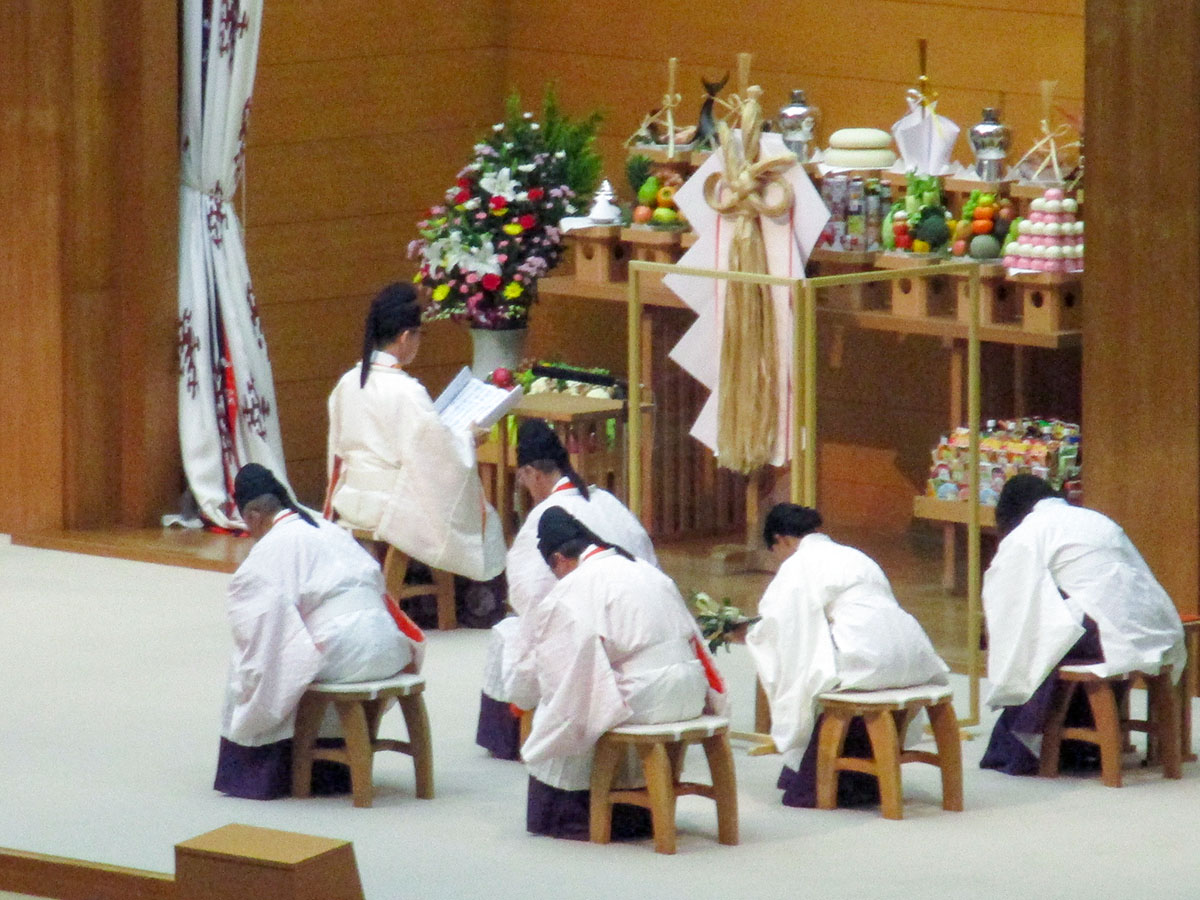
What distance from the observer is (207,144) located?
415 inches

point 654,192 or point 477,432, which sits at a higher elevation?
point 654,192

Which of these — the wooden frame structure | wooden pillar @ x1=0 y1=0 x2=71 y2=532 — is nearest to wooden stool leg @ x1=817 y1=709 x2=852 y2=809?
the wooden frame structure

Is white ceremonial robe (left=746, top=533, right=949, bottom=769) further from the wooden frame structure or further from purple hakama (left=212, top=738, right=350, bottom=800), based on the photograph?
purple hakama (left=212, top=738, right=350, bottom=800)

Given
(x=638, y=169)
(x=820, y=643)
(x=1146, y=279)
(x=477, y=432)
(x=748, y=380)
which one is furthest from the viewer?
(x=638, y=169)

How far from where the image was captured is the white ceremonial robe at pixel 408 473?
883 centimetres

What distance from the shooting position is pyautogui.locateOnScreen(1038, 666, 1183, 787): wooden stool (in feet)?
23.2

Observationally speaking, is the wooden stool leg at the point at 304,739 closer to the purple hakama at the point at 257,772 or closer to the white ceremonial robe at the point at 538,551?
the purple hakama at the point at 257,772

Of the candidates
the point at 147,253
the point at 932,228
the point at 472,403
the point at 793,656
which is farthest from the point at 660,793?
the point at 147,253

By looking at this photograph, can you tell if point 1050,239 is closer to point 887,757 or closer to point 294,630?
point 887,757

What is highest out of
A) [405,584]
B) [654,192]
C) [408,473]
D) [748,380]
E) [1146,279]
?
[654,192]

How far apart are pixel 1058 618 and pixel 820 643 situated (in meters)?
0.73

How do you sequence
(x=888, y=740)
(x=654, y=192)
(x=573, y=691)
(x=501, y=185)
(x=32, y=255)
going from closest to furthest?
(x=573, y=691), (x=888, y=740), (x=654, y=192), (x=501, y=185), (x=32, y=255)

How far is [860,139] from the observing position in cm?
957

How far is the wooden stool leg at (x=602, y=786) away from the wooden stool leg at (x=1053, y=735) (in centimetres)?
136
